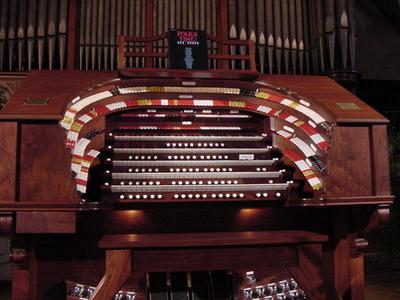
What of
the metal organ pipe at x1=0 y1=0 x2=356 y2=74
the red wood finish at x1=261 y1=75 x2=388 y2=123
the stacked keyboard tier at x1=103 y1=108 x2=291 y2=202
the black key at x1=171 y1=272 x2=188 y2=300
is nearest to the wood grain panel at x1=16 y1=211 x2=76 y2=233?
the stacked keyboard tier at x1=103 y1=108 x2=291 y2=202

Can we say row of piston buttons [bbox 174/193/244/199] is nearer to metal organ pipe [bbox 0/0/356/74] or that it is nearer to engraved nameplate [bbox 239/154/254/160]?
engraved nameplate [bbox 239/154/254/160]

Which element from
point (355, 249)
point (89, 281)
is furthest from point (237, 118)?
point (89, 281)

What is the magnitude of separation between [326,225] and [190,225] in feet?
2.87

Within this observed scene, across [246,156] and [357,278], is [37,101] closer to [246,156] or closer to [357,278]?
[246,156]

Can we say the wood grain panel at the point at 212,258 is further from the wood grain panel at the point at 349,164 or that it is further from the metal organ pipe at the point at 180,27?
the metal organ pipe at the point at 180,27

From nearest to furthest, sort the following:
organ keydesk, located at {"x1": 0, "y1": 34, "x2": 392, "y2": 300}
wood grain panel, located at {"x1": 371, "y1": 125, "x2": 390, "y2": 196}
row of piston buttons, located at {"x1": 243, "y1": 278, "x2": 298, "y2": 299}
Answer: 1. organ keydesk, located at {"x1": 0, "y1": 34, "x2": 392, "y2": 300}
2. wood grain panel, located at {"x1": 371, "y1": 125, "x2": 390, "y2": 196}
3. row of piston buttons, located at {"x1": 243, "y1": 278, "x2": 298, "y2": 299}

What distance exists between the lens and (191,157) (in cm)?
266

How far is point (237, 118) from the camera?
308cm

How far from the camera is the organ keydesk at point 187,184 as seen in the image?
2197 mm

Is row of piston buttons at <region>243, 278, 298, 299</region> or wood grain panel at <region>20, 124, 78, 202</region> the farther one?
row of piston buttons at <region>243, 278, 298, 299</region>

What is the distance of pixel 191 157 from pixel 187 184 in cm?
23

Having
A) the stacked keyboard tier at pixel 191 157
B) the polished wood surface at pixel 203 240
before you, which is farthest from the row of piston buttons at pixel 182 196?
the polished wood surface at pixel 203 240

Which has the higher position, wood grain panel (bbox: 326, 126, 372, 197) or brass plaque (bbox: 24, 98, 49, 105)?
brass plaque (bbox: 24, 98, 49, 105)

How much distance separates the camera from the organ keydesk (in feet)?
7.21
